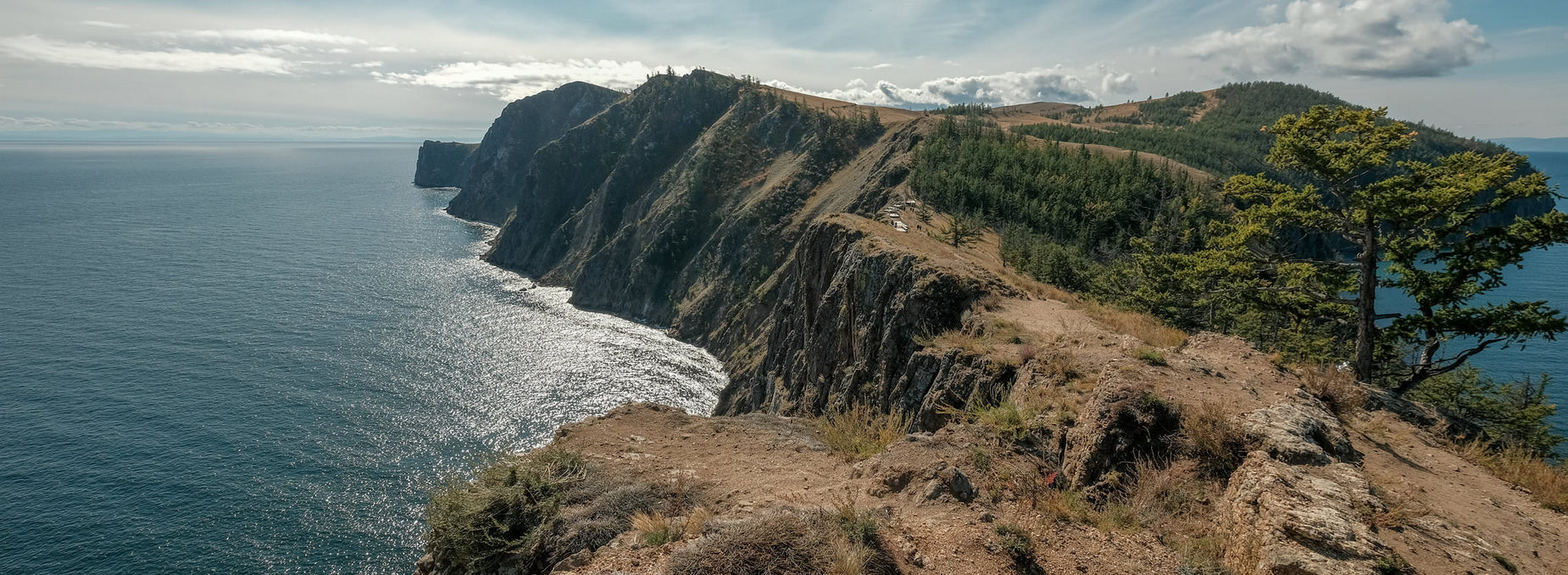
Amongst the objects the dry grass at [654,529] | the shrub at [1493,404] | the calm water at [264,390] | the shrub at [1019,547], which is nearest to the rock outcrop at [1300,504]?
the shrub at [1019,547]

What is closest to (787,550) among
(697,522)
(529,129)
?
(697,522)

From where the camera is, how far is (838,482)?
43.3ft

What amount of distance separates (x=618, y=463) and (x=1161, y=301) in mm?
30453

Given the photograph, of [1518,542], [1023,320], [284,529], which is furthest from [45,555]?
[1518,542]

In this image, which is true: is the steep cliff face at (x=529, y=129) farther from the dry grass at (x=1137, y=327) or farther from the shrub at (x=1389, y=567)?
the shrub at (x=1389, y=567)

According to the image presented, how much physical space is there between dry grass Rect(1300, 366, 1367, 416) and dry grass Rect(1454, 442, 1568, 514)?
1756mm

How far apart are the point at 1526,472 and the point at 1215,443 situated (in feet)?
21.2

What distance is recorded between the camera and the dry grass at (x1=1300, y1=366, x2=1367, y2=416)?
1377cm

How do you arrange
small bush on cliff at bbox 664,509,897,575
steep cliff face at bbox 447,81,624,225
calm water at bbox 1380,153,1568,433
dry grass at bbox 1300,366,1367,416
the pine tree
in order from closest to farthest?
small bush on cliff at bbox 664,509,897,575
dry grass at bbox 1300,366,1367,416
the pine tree
calm water at bbox 1380,153,1568,433
steep cliff face at bbox 447,81,624,225

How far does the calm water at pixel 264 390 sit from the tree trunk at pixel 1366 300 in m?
39.3

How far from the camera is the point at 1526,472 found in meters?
11.5

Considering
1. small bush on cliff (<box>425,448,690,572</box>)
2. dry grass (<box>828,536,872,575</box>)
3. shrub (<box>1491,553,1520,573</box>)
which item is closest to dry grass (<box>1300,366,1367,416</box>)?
shrub (<box>1491,553,1520,573</box>)

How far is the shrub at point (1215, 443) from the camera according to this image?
10.4 metres

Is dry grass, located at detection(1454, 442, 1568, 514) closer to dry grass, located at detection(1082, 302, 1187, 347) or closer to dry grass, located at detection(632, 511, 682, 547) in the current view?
dry grass, located at detection(1082, 302, 1187, 347)
